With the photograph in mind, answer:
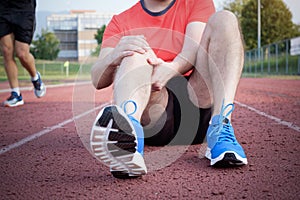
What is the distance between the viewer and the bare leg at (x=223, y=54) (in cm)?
248

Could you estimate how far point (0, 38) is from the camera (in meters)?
6.40

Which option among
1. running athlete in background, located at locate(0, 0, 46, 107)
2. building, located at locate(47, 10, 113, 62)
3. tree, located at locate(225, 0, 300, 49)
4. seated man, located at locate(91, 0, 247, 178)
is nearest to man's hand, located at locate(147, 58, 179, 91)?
seated man, located at locate(91, 0, 247, 178)

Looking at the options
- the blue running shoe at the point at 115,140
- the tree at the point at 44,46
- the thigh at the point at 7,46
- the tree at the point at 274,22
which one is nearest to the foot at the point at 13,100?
the thigh at the point at 7,46

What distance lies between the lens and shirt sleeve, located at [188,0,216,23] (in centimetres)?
278

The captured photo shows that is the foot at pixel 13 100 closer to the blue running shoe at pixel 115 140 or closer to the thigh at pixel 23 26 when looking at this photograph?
the thigh at pixel 23 26

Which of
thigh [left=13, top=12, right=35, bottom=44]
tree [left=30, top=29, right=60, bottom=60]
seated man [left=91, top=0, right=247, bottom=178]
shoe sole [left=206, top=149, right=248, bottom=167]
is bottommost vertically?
tree [left=30, top=29, right=60, bottom=60]

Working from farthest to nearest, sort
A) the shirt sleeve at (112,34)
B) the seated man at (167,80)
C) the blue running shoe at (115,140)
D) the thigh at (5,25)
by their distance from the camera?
1. the thigh at (5,25)
2. the shirt sleeve at (112,34)
3. the seated man at (167,80)
4. the blue running shoe at (115,140)

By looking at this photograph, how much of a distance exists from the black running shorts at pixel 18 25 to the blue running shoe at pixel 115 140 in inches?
195

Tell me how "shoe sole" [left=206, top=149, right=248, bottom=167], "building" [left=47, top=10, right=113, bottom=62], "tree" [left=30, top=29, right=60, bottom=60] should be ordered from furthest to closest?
1. "building" [left=47, top=10, right=113, bottom=62]
2. "tree" [left=30, top=29, right=60, bottom=60]
3. "shoe sole" [left=206, top=149, right=248, bottom=167]

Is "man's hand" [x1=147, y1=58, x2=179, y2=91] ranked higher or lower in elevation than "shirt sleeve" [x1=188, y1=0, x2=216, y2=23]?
lower

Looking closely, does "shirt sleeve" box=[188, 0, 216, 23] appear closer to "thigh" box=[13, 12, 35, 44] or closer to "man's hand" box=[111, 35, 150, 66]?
"man's hand" box=[111, 35, 150, 66]

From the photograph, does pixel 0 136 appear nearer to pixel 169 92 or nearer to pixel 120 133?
pixel 169 92

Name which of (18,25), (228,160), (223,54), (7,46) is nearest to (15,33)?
(18,25)

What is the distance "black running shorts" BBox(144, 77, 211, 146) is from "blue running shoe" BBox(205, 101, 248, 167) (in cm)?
40
